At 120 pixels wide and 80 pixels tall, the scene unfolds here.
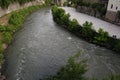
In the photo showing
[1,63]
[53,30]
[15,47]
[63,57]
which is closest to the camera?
[1,63]

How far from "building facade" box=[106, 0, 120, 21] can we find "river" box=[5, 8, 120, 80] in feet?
36.6

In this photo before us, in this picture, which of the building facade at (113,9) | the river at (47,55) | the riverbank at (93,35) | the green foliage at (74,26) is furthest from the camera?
the building facade at (113,9)

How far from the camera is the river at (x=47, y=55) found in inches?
821

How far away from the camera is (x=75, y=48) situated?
2775 cm

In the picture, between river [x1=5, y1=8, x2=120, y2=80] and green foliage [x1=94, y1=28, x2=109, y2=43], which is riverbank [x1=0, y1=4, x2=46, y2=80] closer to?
river [x1=5, y1=8, x2=120, y2=80]

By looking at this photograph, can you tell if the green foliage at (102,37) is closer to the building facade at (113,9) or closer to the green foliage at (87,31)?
the green foliage at (87,31)

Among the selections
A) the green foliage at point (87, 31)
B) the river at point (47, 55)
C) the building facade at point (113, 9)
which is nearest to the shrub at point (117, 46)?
the river at point (47, 55)

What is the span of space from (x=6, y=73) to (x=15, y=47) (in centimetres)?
712

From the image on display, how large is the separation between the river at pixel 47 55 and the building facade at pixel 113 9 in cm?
1114

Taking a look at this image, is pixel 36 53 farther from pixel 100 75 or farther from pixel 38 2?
pixel 38 2

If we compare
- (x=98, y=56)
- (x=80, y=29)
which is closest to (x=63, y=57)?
(x=98, y=56)

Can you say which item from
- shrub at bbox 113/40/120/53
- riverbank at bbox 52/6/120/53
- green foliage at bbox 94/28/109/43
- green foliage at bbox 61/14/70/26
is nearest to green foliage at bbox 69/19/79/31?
riverbank at bbox 52/6/120/53

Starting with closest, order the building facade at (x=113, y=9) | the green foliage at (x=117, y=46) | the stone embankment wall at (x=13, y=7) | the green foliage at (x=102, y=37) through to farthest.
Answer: the green foliage at (x=117, y=46), the green foliage at (x=102, y=37), the building facade at (x=113, y=9), the stone embankment wall at (x=13, y=7)

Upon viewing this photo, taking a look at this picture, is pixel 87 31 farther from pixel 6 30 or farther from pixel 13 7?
pixel 13 7
